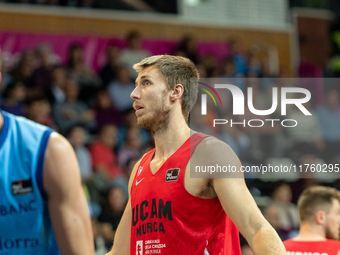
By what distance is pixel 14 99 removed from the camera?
771 centimetres

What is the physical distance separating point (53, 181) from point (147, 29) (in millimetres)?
10242

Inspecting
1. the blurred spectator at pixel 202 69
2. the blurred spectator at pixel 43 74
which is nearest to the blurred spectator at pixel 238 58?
the blurred spectator at pixel 202 69

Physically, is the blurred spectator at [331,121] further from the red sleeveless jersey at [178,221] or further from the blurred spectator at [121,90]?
the red sleeveless jersey at [178,221]

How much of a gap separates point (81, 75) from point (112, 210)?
318 centimetres

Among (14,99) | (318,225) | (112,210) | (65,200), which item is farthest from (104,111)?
(65,200)

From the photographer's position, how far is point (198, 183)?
2.76 meters

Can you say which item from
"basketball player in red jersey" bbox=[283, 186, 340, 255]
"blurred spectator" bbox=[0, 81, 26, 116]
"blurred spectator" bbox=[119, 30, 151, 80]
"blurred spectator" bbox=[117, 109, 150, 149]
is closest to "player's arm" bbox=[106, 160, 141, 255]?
"basketball player in red jersey" bbox=[283, 186, 340, 255]

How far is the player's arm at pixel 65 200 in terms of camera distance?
1.93m

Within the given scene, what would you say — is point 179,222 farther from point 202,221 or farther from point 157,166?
point 157,166

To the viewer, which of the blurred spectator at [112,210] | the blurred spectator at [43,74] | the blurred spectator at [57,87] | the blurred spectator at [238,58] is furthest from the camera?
the blurred spectator at [238,58]

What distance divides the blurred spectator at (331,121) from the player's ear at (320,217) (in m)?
6.64

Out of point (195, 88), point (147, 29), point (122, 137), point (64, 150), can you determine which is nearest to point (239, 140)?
point (122, 137)

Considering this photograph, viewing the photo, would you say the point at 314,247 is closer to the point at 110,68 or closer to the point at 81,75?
the point at 81,75

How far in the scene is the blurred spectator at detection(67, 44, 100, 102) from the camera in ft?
29.5
